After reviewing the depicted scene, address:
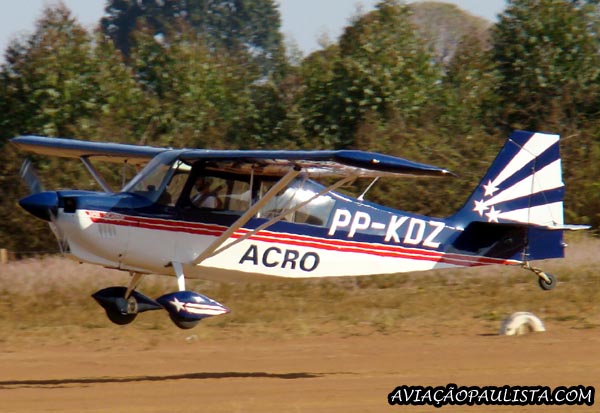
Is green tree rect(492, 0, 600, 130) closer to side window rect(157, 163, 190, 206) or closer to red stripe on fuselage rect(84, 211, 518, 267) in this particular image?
red stripe on fuselage rect(84, 211, 518, 267)

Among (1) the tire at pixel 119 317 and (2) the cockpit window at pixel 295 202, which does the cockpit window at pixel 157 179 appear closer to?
(2) the cockpit window at pixel 295 202

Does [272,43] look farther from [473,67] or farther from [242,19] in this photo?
[473,67]

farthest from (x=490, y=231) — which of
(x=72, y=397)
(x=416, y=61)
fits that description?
(x=416, y=61)

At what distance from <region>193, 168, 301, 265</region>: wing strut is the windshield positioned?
825mm

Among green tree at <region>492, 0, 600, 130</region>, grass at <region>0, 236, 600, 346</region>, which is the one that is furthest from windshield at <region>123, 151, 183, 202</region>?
green tree at <region>492, 0, 600, 130</region>

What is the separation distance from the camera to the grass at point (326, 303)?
16.1m

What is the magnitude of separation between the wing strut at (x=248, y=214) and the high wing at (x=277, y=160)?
138mm

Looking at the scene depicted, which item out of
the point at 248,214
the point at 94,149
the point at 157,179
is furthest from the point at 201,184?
the point at 94,149

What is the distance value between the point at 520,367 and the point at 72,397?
4.90m

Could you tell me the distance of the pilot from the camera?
39.5 ft

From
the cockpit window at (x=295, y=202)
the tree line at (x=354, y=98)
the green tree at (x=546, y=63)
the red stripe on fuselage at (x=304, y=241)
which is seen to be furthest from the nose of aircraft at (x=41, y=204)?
the green tree at (x=546, y=63)

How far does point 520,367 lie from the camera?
1199 cm

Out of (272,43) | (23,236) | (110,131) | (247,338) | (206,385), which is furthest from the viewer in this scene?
(272,43)

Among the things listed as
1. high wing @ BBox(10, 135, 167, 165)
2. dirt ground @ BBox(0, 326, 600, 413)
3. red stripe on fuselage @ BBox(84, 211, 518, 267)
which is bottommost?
dirt ground @ BBox(0, 326, 600, 413)
